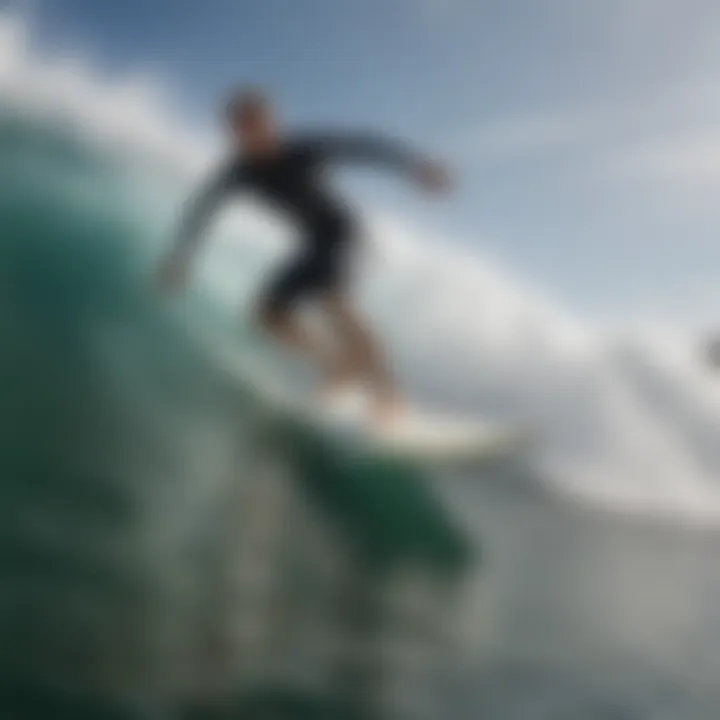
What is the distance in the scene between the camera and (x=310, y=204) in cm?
221

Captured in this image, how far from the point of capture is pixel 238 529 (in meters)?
2.17

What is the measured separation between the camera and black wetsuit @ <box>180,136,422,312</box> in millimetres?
2195

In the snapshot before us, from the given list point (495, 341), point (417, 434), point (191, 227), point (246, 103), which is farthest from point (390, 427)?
point (246, 103)

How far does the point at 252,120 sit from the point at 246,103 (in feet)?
0.15

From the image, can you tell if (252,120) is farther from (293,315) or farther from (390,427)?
(390,427)

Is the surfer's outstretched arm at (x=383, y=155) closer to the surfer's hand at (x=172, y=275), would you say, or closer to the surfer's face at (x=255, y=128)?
the surfer's face at (x=255, y=128)

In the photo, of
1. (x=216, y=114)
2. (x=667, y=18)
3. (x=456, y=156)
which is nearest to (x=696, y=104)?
(x=667, y=18)

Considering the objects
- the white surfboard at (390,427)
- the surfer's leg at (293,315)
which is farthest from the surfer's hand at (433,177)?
the white surfboard at (390,427)

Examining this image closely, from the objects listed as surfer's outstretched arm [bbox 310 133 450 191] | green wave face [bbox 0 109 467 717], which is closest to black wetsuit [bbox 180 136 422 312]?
surfer's outstretched arm [bbox 310 133 450 191]

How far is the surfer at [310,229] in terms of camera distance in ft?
7.20

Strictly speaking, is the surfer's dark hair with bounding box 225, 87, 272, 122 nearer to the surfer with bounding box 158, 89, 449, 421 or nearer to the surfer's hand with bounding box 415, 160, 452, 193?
the surfer with bounding box 158, 89, 449, 421

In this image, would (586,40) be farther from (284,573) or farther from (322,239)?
(284,573)

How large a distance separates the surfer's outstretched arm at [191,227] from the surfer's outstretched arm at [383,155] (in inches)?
6.6

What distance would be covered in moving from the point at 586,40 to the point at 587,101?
10cm
